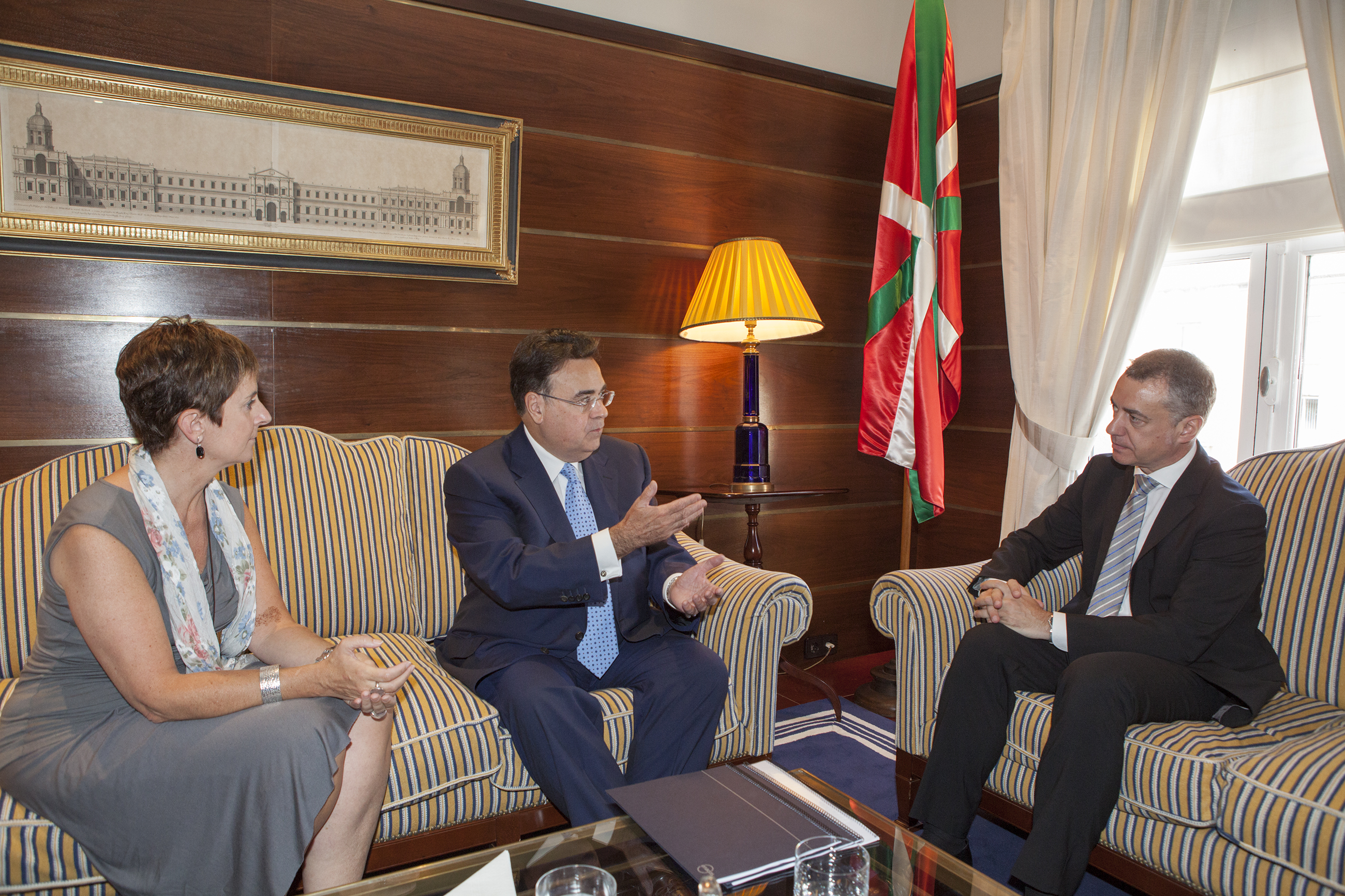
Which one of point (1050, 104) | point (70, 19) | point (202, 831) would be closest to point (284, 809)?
point (202, 831)

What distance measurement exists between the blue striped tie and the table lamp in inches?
45.3

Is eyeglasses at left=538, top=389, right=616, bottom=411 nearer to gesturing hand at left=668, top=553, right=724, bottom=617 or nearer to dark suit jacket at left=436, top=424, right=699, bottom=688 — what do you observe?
dark suit jacket at left=436, top=424, right=699, bottom=688

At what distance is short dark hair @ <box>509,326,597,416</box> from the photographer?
2.08 meters

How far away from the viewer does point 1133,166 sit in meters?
2.79

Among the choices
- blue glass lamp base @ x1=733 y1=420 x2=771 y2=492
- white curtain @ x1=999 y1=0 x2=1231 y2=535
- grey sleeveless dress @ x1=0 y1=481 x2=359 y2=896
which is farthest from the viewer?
blue glass lamp base @ x1=733 y1=420 x2=771 y2=492

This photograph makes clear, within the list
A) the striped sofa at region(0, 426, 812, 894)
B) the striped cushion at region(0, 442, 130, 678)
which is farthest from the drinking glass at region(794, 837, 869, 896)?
the striped cushion at region(0, 442, 130, 678)

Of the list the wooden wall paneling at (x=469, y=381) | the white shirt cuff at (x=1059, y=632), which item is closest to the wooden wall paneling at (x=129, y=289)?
the wooden wall paneling at (x=469, y=381)

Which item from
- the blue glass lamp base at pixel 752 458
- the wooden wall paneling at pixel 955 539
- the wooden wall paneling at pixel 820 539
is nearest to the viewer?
the blue glass lamp base at pixel 752 458

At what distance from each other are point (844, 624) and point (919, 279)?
59.5 inches

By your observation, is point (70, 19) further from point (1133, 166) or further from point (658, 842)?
point (1133, 166)

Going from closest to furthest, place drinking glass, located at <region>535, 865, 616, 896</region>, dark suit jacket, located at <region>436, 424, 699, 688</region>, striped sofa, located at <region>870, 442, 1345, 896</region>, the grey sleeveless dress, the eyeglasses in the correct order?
drinking glass, located at <region>535, 865, 616, 896</region>, the grey sleeveless dress, striped sofa, located at <region>870, 442, 1345, 896</region>, dark suit jacket, located at <region>436, 424, 699, 688</region>, the eyeglasses

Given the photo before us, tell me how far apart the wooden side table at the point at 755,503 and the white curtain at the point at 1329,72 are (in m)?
1.76

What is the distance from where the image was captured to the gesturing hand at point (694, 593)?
2033 mm

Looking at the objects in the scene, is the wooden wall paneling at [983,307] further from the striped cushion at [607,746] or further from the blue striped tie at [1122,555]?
the striped cushion at [607,746]
